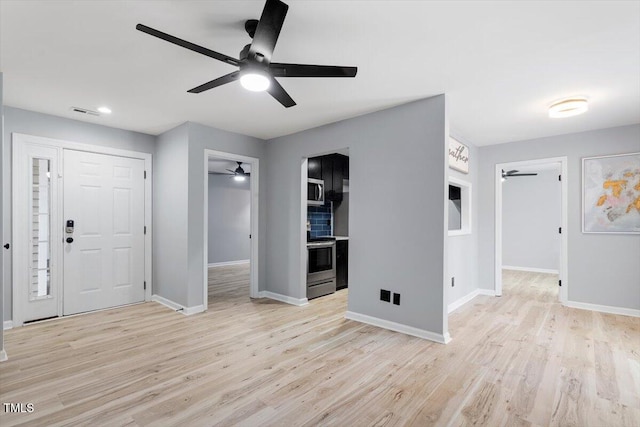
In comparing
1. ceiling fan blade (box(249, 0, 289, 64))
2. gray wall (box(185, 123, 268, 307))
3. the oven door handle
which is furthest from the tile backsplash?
ceiling fan blade (box(249, 0, 289, 64))

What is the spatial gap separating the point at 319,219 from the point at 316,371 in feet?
11.3

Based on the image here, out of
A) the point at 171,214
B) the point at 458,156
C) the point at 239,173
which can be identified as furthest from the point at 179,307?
the point at 458,156

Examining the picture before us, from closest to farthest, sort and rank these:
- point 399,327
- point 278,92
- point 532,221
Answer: point 278,92, point 399,327, point 532,221

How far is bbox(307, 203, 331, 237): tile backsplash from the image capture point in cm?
550

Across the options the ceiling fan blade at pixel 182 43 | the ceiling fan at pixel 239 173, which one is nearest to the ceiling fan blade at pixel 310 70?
the ceiling fan blade at pixel 182 43

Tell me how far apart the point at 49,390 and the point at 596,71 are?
492 centimetres

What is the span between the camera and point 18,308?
348cm

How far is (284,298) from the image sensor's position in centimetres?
455

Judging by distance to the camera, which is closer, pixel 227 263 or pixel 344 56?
pixel 344 56

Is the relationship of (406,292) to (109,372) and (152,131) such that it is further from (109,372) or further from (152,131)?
(152,131)

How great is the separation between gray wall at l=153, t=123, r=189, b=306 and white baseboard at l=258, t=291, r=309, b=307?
1.22 metres

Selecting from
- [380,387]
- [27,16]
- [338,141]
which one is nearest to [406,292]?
[380,387]

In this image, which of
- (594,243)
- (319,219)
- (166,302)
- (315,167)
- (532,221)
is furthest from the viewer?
(532,221)

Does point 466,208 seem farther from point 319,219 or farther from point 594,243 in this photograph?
point 319,219
